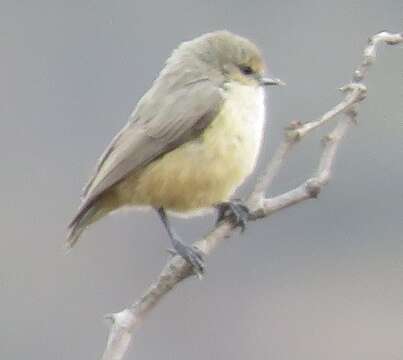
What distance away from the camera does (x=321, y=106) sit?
13906 millimetres

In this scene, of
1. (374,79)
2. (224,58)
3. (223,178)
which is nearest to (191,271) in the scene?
(223,178)

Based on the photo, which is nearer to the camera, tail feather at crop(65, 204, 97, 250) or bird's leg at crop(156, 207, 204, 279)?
bird's leg at crop(156, 207, 204, 279)

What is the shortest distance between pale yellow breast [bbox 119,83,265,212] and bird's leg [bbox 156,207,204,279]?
0.34 ft

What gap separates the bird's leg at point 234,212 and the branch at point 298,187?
6.0 inches

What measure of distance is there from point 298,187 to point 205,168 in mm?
1111

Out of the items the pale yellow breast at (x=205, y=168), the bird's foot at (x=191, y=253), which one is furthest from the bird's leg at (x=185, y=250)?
the pale yellow breast at (x=205, y=168)

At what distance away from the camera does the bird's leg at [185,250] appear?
5195mm

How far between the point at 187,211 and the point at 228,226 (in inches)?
37.1

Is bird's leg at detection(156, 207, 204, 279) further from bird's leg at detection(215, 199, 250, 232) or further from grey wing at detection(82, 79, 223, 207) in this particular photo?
grey wing at detection(82, 79, 223, 207)

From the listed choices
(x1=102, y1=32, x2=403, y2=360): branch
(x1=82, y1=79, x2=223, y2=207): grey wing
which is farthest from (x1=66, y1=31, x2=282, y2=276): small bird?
(x1=102, y1=32, x2=403, y2=360): branch

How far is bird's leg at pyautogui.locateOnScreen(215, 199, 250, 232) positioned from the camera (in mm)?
5226

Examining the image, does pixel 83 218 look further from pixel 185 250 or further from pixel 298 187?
pixel 298 187

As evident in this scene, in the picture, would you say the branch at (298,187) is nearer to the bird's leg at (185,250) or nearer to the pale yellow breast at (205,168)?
the bird's leg at (185,250)

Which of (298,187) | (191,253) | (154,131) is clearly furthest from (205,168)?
(298,187)
